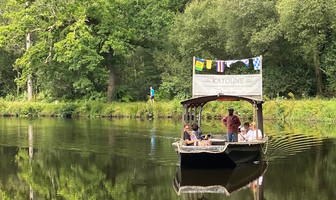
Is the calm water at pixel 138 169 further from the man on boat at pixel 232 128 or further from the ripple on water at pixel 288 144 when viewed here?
the man on boat at pixel 232 128

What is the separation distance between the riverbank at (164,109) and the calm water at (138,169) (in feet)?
28.2

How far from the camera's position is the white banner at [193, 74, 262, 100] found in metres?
18.9

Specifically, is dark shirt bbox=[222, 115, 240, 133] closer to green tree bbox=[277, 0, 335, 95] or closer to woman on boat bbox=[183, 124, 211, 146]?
woman on boat bbox=[183, 124, 211, 146]

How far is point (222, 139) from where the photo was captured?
20156mm

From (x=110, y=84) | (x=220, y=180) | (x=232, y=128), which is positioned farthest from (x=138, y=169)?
(x=110, y=84)

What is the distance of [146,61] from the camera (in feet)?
161

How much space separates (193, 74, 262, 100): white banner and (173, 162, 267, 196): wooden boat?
2.63 m

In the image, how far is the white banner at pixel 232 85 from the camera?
1888 cm

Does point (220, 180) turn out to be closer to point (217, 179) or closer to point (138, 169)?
point (217, 179)

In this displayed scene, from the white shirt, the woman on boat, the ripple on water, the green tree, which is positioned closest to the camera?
the woman on boat

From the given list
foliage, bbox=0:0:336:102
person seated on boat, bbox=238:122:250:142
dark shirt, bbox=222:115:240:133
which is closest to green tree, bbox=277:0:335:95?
foliage, bbox=0:0:336:102

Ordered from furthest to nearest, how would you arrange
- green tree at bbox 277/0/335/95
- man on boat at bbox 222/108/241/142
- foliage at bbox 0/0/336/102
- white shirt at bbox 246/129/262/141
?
foliage at bbox 0/0/336/102 → green tree at bbox 277/0/335/95 → white shirt at bbox 246/129/262/141 → man on boat at bbox 222/108/241/142

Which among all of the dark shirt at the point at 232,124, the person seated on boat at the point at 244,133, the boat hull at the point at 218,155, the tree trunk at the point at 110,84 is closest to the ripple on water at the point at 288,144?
the person seated on boat at the point at 244,133

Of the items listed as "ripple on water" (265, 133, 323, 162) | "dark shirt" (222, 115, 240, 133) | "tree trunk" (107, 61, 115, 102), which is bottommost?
"ripple on water" (265, 133, 323, 162)
